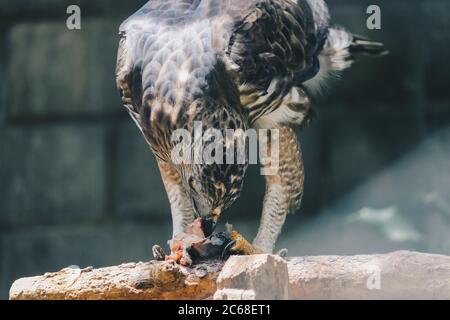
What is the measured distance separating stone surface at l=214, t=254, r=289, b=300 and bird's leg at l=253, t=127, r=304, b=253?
4.94 ft

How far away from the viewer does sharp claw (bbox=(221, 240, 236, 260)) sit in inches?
128

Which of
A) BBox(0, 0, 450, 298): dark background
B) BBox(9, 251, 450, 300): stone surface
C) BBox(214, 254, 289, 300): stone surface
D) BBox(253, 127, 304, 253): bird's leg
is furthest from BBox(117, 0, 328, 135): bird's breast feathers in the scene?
BBox(0, 0, 450, 298): dark background

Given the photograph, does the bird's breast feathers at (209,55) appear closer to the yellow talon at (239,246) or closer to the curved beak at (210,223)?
the curved beak at (210,223)

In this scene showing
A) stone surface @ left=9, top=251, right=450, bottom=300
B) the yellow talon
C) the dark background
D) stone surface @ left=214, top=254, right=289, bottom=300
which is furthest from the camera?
the dark background

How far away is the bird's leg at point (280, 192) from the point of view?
13.8ft

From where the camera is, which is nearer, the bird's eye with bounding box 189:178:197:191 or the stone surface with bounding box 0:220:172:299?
the bird's eye with bounding box 189:178:197:191

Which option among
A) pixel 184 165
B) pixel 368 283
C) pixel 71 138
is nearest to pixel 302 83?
pixel 184 165

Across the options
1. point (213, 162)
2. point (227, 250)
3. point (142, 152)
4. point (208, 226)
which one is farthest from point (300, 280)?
point (142, 152)

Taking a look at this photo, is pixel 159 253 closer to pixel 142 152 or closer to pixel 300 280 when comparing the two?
pixel 300 280

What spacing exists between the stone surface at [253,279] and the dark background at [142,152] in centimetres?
285

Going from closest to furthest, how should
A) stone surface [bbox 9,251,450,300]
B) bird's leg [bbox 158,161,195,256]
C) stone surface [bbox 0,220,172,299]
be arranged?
stone surface [bbox 9,251,450,300], bird's leg [bbox 158,161,195,256], stone surface [bbox 0,220,172,299]

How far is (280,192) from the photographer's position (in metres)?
4.29

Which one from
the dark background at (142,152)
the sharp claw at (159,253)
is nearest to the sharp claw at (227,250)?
the sharp claw at (159,253)

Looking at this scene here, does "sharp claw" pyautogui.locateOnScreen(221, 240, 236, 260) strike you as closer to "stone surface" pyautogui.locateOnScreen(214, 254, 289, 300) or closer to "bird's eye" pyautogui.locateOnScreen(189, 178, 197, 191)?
"bird's eye" pyautogui.locateOnScreen(189, 178, 197, 191)
